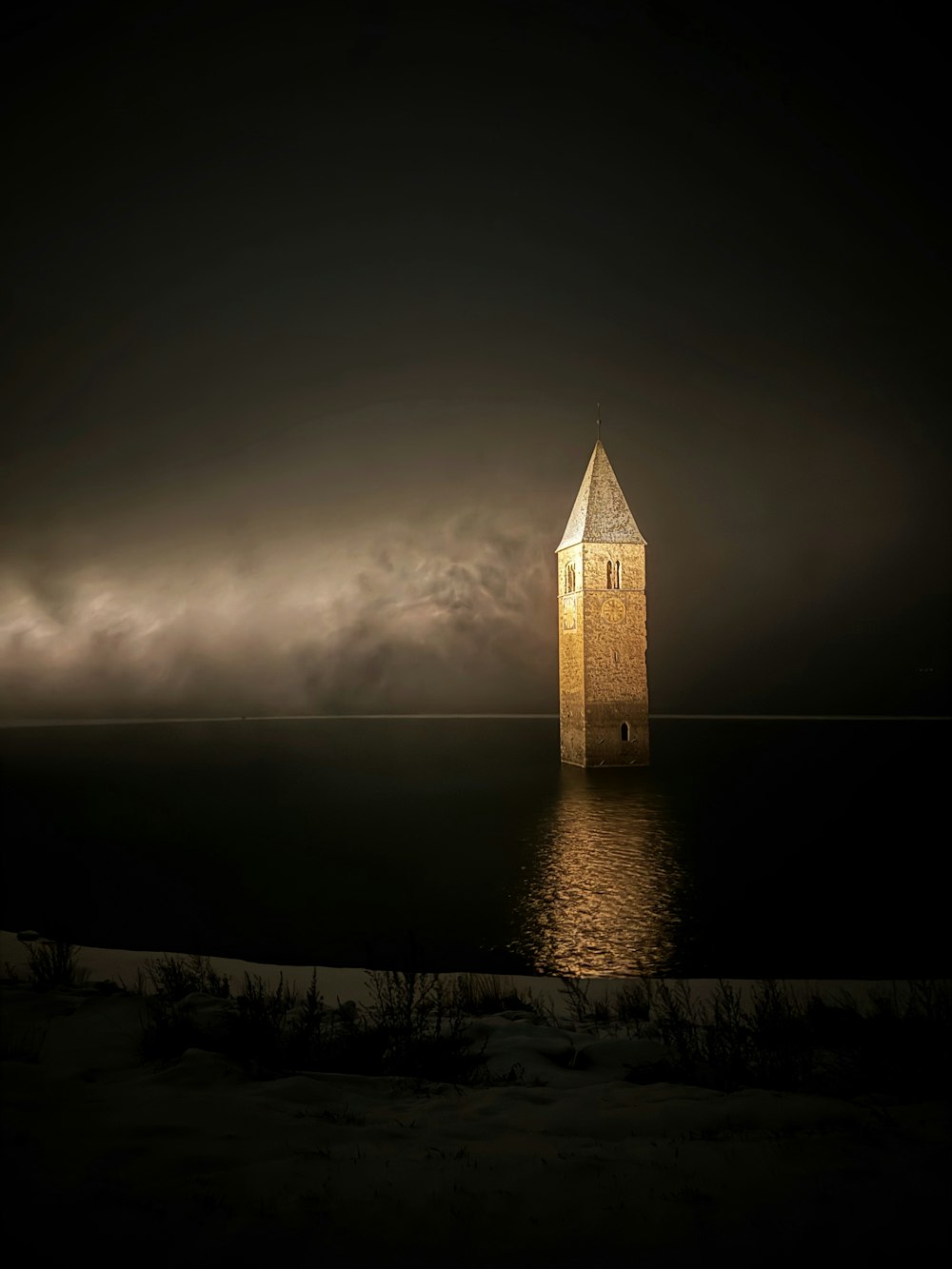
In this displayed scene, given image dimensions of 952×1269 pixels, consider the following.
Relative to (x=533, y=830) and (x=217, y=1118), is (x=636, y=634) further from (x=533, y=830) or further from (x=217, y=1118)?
(x=217, y=1118)

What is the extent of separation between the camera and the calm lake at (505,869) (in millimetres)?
12258

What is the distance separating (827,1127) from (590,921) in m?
9.98

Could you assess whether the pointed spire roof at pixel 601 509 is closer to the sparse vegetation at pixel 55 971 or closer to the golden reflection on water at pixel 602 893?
the golden reflection on water at pixel 602 893

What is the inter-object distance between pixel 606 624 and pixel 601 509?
5.50 metres

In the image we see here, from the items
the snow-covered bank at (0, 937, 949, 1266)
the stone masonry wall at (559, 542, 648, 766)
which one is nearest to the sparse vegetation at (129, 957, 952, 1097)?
the snow-covered bank at (0, 937, 949, 1266)

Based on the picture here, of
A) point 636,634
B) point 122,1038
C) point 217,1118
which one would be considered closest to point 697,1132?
point 217,1118

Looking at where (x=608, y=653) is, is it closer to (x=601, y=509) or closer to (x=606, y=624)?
(x=606, y=624)

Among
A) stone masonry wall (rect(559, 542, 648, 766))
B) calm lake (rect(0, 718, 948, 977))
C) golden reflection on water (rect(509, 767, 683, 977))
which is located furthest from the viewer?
stone masonry wall (rect(559, 542, 648, 766))

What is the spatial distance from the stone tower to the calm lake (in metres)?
2.08

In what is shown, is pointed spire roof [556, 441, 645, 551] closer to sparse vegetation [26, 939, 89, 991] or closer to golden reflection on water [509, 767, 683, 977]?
golden reflection on water [509, 767, 683, 977]

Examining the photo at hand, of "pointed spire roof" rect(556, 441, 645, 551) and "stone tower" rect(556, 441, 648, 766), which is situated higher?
"pointed spire roof" rect(556, 441, 645, 551)

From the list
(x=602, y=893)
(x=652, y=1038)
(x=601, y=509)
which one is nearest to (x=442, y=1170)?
(x=652, y=1038)

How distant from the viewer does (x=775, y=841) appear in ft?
71.5

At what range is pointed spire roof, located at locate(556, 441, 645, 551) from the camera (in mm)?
36406
